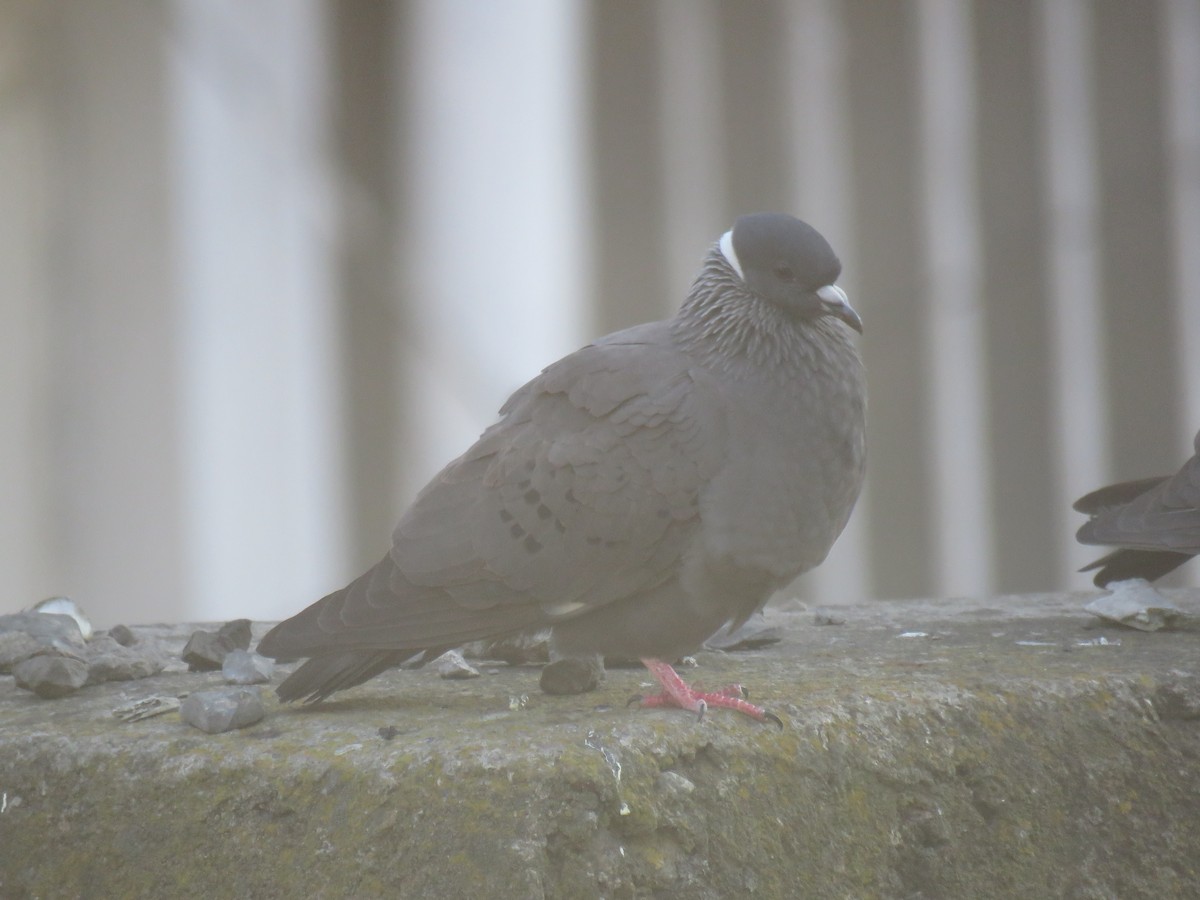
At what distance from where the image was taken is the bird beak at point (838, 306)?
116 inches

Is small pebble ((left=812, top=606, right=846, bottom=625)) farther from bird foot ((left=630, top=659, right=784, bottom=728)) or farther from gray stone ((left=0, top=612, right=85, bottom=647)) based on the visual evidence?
gray stone ((left=0, top=612, right=85, bottom=647))

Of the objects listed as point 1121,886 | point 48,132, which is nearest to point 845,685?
point 1121,886

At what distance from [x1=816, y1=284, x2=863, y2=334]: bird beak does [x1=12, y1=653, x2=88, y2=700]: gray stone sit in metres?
1.76

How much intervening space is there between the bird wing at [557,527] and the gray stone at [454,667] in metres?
0.31

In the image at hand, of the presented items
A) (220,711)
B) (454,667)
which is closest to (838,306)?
(454,667)

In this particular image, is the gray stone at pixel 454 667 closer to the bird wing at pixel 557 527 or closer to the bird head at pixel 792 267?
the bird wing at pixel 557 527

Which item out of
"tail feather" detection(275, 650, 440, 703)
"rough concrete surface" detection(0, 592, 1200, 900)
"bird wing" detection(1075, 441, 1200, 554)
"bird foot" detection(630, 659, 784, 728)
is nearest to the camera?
"rough concrete surface" detection(0, 592, 1200, 900)

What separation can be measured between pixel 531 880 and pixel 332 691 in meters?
0.77

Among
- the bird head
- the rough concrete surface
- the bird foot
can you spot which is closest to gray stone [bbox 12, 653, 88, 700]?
the rough concrete surface

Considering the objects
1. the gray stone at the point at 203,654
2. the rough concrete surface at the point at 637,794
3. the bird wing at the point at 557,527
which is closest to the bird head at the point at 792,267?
the bird wing at the point at 557,527

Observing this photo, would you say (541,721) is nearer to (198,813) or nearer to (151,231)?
(198,813)

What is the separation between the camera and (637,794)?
7.25 ft

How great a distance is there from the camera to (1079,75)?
21.0 ft

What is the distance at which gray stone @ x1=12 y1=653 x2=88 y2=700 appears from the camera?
2855mm
